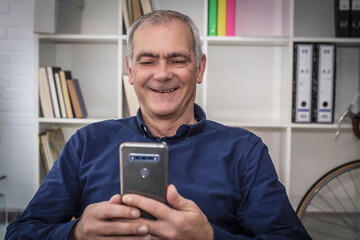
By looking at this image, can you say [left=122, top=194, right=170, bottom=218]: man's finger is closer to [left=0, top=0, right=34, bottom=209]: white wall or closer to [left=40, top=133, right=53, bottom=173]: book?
[left=40, top=133, right=53, bottom=173]: book

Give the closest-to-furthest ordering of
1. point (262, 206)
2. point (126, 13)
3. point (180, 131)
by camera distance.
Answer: point (262, 206) < point (180, 131) < point (126, 13)

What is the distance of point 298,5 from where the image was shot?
235 centimetres

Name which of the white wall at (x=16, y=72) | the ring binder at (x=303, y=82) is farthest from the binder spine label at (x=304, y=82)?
the white wall at (x=16, y=72)

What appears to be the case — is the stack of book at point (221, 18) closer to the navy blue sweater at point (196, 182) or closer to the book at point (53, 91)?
the book at point (53, 91)

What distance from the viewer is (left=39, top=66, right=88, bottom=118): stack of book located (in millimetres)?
2078

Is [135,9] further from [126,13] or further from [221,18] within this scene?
[221,18]

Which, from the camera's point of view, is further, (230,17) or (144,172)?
(230,17)

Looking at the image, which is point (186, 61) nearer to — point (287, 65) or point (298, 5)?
point (287, 65)

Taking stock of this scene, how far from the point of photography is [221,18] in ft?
6.79

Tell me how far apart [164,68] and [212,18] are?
104 centimetres

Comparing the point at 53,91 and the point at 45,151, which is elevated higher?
the point at 53,91

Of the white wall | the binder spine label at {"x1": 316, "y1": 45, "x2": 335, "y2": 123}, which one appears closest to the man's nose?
the binder spine label at {"x1": 316, "y1": 45, "x2": 335, "y2": 123}

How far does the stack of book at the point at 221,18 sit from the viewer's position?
2.05 m

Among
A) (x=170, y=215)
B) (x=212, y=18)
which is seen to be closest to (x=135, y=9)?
(x=212, y=18)
